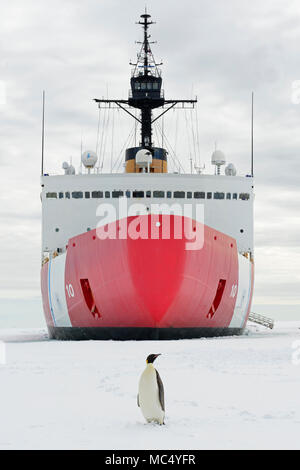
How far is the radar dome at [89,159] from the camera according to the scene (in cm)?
3198

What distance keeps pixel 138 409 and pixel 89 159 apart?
22.3 metres

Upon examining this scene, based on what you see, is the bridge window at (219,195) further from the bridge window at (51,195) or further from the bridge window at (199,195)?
the bridge window at (51,195)

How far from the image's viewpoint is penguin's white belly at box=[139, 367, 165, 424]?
30.5 feet

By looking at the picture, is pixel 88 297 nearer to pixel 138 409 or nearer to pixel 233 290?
pixel 233 290

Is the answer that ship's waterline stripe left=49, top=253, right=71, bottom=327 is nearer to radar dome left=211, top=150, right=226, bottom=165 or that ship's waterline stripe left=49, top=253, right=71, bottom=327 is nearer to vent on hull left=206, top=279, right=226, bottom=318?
vent on hull left=206, top=279, right=226, bottom=318

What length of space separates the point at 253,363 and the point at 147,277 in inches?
299

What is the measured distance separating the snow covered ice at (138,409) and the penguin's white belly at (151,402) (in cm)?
12

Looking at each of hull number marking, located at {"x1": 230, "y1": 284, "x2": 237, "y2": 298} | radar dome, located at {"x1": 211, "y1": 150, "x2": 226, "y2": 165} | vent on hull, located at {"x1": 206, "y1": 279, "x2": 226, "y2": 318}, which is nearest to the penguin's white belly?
vent on hull, located at {"x1": 206, "y1": 279, "x2": 226, "y2": 318}

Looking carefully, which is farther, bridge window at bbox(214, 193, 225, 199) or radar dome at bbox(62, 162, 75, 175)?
radar dome at bbox(62, 162, 75, 175)

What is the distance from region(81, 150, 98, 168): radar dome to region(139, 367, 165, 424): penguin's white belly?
23150 mm

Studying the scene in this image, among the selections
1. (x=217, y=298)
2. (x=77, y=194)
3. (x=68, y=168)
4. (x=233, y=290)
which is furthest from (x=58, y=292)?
(x=68, y=168)

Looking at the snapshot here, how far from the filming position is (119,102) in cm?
3866

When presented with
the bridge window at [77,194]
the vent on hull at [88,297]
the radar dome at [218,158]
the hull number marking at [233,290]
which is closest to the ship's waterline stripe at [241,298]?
the hull number marking at [233,290]
